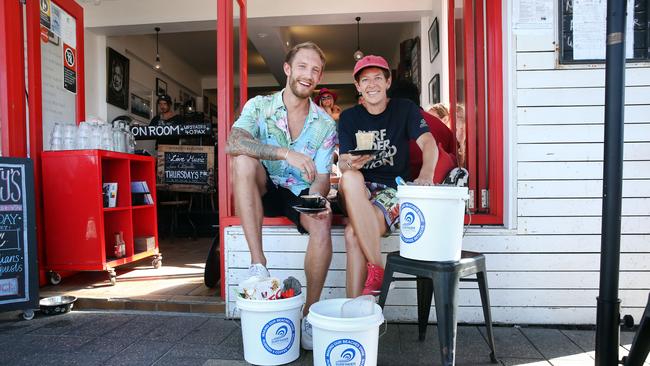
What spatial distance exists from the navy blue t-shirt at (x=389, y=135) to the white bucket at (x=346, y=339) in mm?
824

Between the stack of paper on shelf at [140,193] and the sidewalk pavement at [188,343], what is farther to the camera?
the stack of paper on shelf at [140,193]

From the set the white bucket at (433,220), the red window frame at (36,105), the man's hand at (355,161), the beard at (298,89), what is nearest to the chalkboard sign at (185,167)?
the red window frame at (36,105)

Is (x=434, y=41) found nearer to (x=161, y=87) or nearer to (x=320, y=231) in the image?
(x=320, y=231)

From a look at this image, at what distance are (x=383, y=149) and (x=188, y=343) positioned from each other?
1.33 m

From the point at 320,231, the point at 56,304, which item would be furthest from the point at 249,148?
the point at 56,304

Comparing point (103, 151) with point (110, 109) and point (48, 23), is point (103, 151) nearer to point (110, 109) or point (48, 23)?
point (48, 23)

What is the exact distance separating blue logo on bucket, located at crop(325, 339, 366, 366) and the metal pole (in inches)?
30.1

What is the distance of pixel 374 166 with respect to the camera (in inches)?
86.0

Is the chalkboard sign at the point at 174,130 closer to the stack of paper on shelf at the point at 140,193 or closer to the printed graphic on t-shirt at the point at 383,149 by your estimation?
the stack of paper on shelf at the point at 140,193

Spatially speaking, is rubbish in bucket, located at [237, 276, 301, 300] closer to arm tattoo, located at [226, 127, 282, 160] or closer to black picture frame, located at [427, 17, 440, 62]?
arm tattoo, located at [226, 127, 282, 160]

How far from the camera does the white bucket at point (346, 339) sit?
58.6 inches

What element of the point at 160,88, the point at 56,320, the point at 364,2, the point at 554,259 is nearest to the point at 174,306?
the point at 56,320

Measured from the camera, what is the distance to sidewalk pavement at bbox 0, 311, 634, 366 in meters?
1.82

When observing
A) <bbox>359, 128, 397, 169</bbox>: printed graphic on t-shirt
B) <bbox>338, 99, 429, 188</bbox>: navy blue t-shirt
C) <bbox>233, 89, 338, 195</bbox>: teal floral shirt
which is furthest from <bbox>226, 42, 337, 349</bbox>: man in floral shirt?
<bbox>359, 128, 397, 169</bbox>: printed graphic on t-shirt
